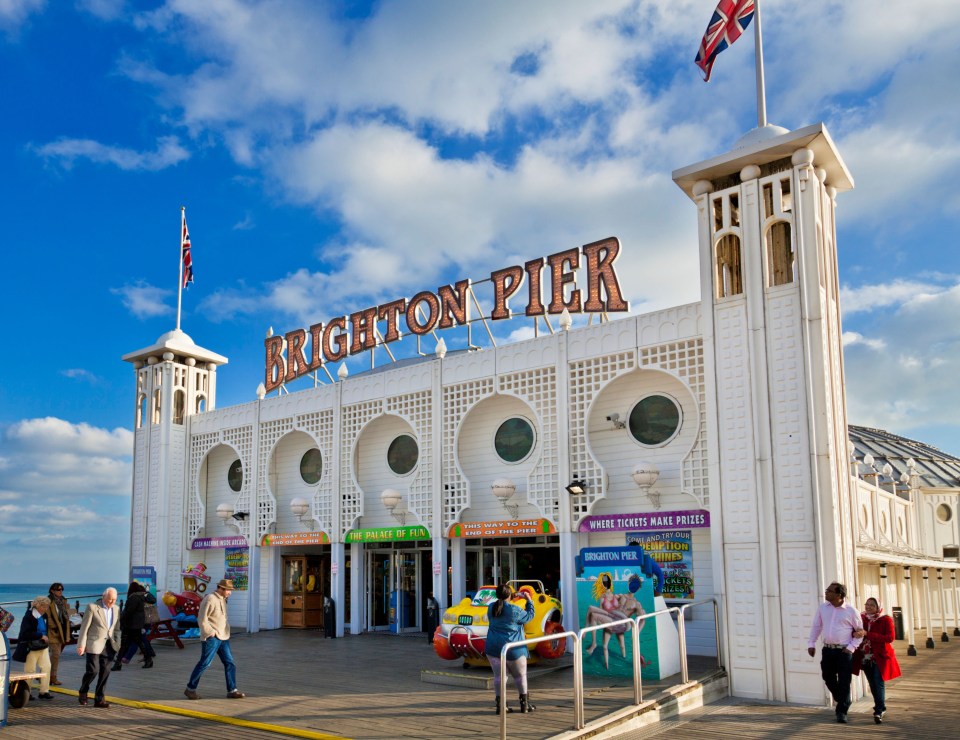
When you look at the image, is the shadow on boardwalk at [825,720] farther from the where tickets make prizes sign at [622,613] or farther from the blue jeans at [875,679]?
the where tickets make prizes sign at [622,613]

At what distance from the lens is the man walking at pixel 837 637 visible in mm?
9180

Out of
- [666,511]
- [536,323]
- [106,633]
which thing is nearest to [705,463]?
[666,511]

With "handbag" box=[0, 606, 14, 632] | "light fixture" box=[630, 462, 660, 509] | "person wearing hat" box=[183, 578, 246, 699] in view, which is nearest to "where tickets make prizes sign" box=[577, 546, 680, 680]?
"light fixture" box=[630, 462, 660, 509]

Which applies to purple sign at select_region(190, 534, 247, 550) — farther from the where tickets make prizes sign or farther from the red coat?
the red coat

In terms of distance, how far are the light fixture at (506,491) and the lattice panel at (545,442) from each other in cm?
47

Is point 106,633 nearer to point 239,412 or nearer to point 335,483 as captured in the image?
point 335,483

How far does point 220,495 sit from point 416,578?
270 inches

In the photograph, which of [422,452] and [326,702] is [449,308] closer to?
[422,452]

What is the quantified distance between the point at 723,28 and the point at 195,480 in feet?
56.4

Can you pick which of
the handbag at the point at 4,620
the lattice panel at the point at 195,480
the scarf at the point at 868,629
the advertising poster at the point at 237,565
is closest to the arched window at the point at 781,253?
the scarf at the point at 868,629

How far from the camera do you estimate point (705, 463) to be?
14.1 meters

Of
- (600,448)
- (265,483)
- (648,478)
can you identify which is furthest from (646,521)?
(265,483)

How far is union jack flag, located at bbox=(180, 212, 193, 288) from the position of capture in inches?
974

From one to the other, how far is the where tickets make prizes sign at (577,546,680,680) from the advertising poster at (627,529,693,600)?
255 centimetres
